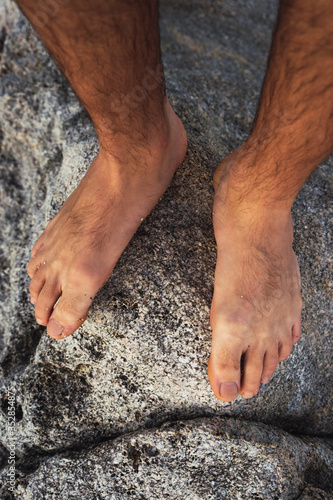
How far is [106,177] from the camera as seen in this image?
1206mm

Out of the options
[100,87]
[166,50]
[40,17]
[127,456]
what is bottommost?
[127,456]

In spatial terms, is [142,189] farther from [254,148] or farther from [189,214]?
[254,148]

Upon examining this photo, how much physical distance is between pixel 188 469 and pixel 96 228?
0.74 metres

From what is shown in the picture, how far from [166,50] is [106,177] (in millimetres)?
1116

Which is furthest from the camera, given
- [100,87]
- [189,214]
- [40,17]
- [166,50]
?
[166,50]

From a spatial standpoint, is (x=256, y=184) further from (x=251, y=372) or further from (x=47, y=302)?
(x=47, y=302)

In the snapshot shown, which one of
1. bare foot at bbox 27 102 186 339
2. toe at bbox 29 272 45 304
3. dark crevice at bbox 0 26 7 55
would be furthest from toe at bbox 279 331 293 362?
dark crevice at bbox 0 26 7 55

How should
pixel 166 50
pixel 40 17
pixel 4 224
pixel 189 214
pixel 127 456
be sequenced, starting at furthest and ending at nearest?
pixel 166 50 → pixel 4 224 → pixel 189 214 → pixel 127 456 → pixel 40 17

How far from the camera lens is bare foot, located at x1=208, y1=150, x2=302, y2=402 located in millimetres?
1107

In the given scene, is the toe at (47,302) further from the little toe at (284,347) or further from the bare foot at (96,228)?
the little toe at (284,347)

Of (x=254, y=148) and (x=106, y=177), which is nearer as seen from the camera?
(x=254, y=148)

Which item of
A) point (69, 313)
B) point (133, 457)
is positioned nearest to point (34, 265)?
point (69, 313)

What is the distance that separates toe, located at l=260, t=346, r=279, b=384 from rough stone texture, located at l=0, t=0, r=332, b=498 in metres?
0.12

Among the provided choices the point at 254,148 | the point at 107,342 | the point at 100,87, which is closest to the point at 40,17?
the point at 100,87
